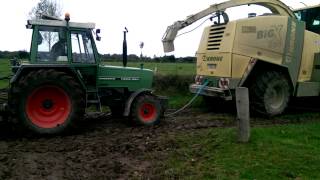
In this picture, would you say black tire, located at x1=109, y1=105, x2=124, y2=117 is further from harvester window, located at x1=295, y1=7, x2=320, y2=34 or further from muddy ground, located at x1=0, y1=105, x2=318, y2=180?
harvester window, located at x1=295, y1=7, x2=320, y2=34

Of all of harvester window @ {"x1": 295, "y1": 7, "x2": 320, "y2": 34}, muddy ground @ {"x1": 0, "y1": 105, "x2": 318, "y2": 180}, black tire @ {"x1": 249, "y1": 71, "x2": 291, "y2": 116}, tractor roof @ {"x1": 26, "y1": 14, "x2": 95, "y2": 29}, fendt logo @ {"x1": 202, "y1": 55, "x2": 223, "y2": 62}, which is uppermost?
harvester window @ {"x1": 295, "y1": 7, "x2": 320, "y2": 34}

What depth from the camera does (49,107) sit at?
11188 millimetres

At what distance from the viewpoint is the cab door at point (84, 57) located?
1157 centimetres

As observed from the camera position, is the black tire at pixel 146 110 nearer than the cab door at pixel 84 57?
No

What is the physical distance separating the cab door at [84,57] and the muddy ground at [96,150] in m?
1.19

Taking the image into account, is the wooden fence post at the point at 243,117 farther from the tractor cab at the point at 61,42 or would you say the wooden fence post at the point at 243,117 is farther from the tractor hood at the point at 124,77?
the tractor cab at the point at 61,42

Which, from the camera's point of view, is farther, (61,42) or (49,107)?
(61,42)

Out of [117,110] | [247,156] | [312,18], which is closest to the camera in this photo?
[247,156]

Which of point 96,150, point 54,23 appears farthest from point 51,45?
point 96,150

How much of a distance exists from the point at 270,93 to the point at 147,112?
12.2 ft

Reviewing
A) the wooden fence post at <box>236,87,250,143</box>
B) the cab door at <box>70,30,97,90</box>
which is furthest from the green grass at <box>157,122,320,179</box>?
the cab door at <box>70,30,97,90</box>

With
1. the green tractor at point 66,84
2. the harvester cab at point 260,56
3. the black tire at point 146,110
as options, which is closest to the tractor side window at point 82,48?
the green tractor at point 66,84

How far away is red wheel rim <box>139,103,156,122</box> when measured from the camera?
1209cm

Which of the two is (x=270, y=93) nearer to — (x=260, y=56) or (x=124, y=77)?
(x=260, y=56)
